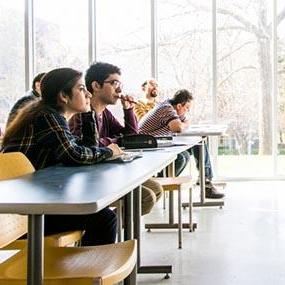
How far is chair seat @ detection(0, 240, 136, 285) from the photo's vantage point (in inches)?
54.4

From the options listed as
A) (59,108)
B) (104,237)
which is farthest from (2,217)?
(59,108)

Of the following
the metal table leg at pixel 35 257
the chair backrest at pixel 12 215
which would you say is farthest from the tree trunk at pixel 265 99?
the metal table leg at pixel 35 257

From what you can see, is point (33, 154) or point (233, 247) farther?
A: point (233, 247)

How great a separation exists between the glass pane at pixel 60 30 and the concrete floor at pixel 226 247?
8.93 feet

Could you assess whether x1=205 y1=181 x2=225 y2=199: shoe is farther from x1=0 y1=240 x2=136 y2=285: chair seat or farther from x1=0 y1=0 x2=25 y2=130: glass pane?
x1=0 y1=240 x2=136 y2=285: chair seat

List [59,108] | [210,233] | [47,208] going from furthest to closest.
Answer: [210,233], [59,108], [47,208]

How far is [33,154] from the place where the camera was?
2078mm

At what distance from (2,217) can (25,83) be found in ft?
17.0

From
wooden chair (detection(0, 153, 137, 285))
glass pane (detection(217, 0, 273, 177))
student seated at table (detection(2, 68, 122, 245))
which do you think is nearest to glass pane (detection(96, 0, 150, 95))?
→ glass pane (detection(217, 0, 273, 177))

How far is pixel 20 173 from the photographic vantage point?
182 centimetres

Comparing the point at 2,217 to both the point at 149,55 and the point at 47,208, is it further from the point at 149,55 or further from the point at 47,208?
the point at 149,55

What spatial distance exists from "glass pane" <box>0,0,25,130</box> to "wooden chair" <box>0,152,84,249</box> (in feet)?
15.8

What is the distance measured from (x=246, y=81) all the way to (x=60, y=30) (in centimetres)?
240

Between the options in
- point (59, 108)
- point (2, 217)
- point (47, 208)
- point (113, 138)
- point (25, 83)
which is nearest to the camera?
point (47, 208)
